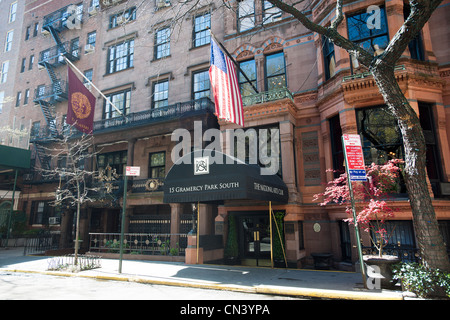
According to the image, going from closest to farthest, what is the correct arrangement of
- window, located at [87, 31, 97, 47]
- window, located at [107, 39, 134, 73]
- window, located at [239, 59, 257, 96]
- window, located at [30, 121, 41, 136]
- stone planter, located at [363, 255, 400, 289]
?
stone planter, located at [363, 255, 400, 289]
window, located at [239, 59, 257, 96]
window, located at [107, 39, 134, 73]
window, located at [87, 31, 97, 47]
window, located at [30, 121, 41, 136]

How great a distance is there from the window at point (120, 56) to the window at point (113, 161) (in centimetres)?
673

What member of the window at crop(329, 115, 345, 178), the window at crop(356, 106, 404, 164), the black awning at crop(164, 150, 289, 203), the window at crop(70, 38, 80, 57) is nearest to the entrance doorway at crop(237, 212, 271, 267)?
the black awning at crop(164, 150, 289, 203)

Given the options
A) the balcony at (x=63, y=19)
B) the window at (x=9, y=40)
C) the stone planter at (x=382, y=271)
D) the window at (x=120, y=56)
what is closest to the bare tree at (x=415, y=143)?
the stone planter at (x=382, y=271)

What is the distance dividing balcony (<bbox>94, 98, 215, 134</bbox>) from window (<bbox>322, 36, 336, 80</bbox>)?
21.4 feet

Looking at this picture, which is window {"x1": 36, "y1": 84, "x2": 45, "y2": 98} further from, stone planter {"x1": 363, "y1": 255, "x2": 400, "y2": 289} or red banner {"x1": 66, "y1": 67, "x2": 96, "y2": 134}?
stone planter {"x1": 363, "y1": 255, "x2": 400, "y2": 289}

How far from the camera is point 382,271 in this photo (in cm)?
785

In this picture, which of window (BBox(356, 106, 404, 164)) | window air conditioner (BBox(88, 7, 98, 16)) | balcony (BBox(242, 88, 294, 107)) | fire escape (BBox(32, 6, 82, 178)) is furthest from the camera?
window air conditioner (BBox(88, 7, 98, 16))

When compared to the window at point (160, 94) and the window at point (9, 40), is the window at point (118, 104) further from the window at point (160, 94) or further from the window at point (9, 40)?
the window at point (9, 40)

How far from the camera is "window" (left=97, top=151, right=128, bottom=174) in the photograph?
21422 mm

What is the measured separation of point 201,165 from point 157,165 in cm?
912

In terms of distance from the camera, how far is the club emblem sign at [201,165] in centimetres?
1141

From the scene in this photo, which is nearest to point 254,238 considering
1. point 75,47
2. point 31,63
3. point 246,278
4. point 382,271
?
point 246,278

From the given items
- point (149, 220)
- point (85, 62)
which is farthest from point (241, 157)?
point (85, 62)

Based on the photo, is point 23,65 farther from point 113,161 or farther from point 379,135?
point 379,135
